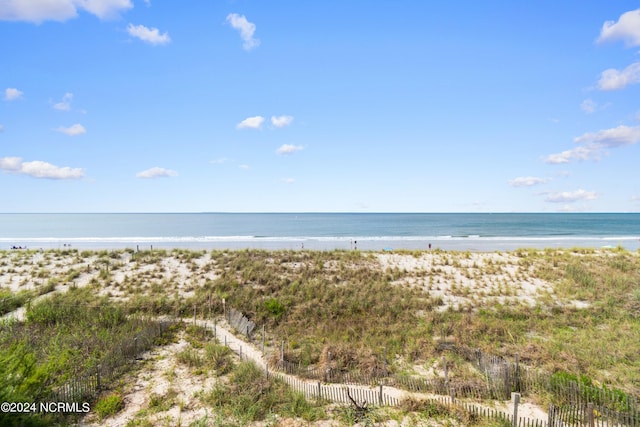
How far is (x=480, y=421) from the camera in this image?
9.90 meters

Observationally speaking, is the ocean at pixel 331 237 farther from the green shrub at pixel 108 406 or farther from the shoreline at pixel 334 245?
the green shrub at pixel 108 406

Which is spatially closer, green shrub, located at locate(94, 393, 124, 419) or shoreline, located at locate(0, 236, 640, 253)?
green shrub, located at locate(94, 393, 124, 419)

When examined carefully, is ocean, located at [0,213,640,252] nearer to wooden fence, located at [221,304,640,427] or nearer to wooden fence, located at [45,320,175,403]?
wooden fence, located at [45,320,175,403]

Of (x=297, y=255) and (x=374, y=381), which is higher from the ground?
(x=297, y=255)

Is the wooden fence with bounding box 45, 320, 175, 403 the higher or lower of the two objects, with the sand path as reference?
higher

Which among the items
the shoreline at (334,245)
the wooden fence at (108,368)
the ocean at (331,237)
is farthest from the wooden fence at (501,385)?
the ocean at (331,237)

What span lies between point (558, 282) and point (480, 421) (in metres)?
20.3

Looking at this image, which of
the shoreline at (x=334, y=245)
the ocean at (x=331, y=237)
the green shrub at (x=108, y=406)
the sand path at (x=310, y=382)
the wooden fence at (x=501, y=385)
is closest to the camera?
the wooden fence at (x=501, y=385)

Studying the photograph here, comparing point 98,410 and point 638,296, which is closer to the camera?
point 98,410

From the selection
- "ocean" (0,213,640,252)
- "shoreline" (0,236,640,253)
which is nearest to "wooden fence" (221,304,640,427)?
"shoreline" (0,236,640,253)

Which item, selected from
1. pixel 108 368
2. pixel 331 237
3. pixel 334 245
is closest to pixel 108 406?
pixel 108 368

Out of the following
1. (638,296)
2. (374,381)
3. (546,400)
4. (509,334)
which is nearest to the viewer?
(546,400)

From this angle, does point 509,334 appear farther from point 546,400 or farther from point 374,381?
point 374,381

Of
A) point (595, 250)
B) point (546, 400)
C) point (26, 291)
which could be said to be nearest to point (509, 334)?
point (546, 400)
